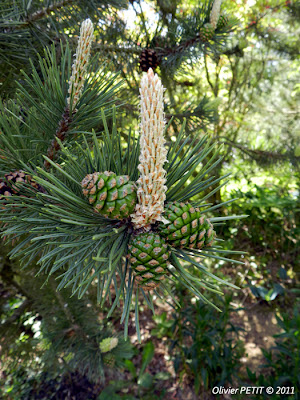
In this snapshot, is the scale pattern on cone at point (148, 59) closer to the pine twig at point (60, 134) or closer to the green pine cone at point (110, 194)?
the pine twig at point (60, 134)

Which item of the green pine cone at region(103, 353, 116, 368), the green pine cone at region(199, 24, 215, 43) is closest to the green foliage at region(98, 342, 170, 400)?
the green pine cone at region(103, 353, 116, 368)

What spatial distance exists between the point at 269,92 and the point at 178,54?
2.57 meters

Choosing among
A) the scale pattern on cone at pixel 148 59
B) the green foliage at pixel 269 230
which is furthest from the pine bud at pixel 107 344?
the green foliage at pixel 269 230

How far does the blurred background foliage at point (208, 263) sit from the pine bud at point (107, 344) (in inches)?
2.0

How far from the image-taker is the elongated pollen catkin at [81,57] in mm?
442

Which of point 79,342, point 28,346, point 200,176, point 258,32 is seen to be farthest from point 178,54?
point 258,32

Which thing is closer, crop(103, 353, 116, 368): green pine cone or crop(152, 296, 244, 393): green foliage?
crop(103, 353, 116, 368): green pine cone

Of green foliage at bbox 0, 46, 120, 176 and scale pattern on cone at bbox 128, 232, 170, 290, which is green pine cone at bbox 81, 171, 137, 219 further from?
green foliage at bbox 0, 46, 120, 176

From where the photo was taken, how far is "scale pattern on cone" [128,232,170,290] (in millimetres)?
405

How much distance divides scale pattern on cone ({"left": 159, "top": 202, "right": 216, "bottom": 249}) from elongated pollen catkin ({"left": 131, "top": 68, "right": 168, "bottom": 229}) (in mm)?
20

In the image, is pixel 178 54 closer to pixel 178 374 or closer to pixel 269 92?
pixel 178 374

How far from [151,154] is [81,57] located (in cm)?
24

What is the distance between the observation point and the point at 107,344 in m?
0.87

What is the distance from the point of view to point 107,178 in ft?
1.35
